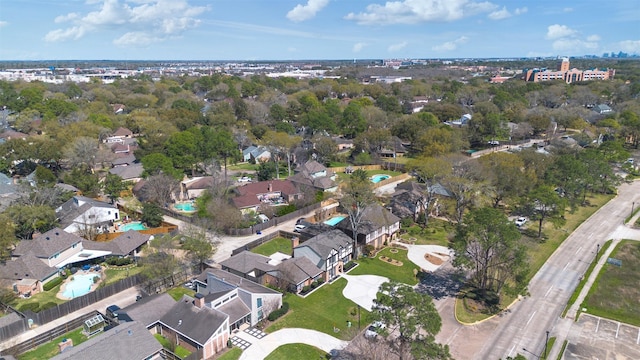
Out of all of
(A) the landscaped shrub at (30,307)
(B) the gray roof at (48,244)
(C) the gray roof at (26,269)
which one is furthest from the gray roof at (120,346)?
(B) the gray roof at (48,244)

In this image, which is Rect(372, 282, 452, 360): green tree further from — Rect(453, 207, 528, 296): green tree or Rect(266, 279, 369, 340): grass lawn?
Rect(453, 207, 528, 296): green tree

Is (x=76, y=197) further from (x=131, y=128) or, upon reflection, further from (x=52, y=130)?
(x=131, y=128)

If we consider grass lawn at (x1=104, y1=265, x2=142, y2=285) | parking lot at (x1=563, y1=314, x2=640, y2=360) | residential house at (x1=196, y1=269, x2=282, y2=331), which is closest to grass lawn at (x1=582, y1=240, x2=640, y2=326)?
parking lot at (x1=563, y1=314, x2=640, y2=360)

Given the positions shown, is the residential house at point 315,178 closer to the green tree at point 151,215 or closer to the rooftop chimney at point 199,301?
the green tree at point 151,215

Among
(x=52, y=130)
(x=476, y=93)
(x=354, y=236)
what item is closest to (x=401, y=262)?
(x=354, y=236)

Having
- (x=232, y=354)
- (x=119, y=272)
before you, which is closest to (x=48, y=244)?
(x=119, y=272)

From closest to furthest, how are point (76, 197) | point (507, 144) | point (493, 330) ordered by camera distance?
point (493, 330), point (76, 197), point (507, 144)

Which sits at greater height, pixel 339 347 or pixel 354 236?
pixel 354 236

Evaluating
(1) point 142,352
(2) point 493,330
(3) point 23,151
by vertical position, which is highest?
(3) point 23,151
